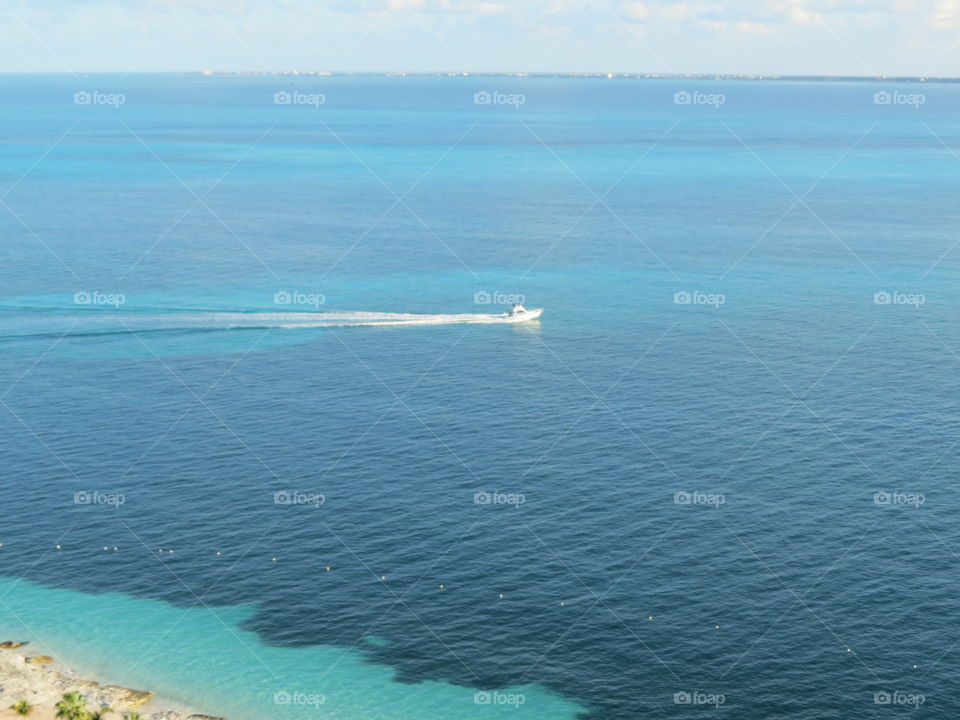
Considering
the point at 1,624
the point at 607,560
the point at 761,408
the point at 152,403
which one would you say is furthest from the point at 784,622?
the point at 152,403

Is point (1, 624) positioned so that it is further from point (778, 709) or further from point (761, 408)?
point (761, 408)

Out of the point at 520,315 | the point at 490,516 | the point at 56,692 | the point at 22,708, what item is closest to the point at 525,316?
the point at 520,315

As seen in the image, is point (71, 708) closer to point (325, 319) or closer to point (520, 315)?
point (325, 319)

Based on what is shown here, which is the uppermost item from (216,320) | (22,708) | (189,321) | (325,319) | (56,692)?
(325,319)

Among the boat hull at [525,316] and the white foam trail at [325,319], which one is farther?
the boat hull at [525,316]

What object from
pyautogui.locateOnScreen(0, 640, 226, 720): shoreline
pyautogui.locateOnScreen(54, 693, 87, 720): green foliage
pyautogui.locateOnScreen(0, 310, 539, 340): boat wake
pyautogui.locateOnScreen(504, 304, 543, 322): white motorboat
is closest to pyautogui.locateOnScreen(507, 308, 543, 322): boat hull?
pyautogui.locateOnScreen(504, 304, 543, 322): white motorboat

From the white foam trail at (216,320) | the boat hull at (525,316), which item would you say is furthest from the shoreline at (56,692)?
the boat hull at (525,316)

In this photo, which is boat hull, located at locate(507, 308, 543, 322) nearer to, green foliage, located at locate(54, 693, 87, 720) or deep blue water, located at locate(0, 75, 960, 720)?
deep blue water, located at locate(0, 75, 960, 720)

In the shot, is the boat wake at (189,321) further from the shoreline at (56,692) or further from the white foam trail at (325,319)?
the shoreline at (56,692)
